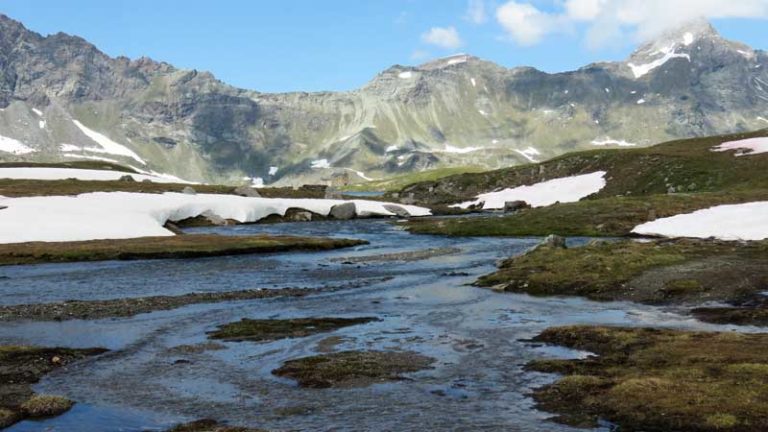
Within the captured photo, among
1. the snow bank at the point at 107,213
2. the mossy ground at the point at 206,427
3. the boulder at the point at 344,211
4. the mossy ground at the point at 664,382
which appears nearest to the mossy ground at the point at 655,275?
the mossy ground at the point at 664,382

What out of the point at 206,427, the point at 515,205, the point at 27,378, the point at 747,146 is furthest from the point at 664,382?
the point at 747,146

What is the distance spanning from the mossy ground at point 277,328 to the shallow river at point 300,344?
3.99 ft

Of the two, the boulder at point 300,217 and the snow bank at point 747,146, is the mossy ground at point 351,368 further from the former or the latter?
the snow bank at point 747,146

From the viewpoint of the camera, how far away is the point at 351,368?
31516 millimetres

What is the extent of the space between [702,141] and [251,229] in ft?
364

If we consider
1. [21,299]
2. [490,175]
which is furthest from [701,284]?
[490,175]

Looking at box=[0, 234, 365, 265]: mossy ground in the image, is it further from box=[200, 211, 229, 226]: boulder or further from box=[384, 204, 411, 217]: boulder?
box=[384, 204, 411, 217]: boulder

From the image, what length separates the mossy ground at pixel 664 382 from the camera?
23.0m

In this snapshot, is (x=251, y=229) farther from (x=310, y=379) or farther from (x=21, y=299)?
Result: (x=310, y=379)

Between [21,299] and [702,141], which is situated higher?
[702,141]

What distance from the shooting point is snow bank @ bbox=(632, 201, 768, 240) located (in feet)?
242

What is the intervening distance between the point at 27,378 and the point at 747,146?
139 m

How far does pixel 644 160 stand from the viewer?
143 meters

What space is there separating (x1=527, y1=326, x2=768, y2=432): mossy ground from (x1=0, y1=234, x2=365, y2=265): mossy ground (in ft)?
179
